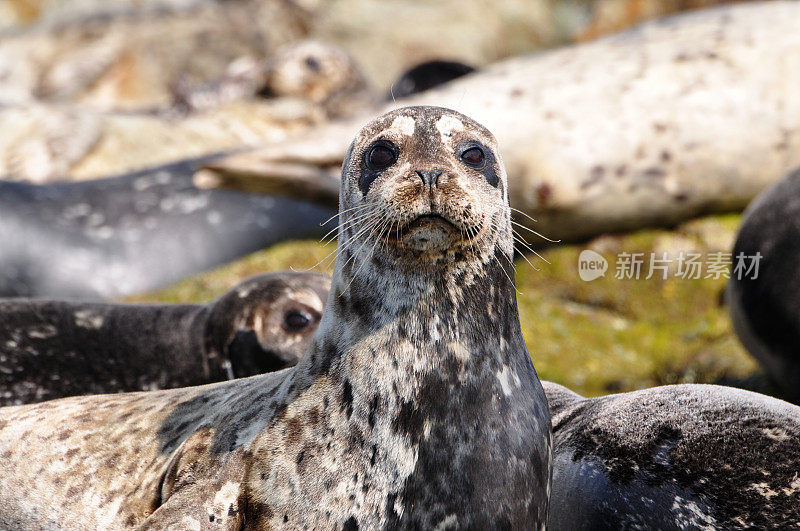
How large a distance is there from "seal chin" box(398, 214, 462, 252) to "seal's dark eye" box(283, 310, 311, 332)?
68.0 inches

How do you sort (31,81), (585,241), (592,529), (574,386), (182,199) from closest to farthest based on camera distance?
(592,529), (574,386), (585,241), (182,199), (31,81)

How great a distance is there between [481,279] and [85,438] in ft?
4.48

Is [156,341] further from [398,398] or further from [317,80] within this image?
[317,80]

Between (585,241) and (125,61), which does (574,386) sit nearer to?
(585,241)

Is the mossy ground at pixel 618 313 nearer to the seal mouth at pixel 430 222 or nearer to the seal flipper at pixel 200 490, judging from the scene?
the seal flipper at pixel 200 490

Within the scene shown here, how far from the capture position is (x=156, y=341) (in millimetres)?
4297

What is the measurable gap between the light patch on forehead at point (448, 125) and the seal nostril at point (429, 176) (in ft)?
0.77

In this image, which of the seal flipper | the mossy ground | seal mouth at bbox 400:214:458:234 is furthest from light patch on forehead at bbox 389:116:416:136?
the mossy ground

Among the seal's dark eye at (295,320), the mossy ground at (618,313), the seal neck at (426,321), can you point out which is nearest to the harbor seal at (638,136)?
the mossy ground at (618,313)

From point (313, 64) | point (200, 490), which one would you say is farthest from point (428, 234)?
point (313, 64)

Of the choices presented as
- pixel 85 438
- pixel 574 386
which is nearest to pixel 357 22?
pixel 574 386

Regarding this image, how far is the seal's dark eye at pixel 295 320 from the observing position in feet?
13.1

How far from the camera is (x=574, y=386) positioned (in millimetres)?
5223

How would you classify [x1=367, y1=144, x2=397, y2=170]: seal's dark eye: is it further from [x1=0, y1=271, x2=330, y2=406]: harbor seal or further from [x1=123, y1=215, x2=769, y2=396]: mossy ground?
[x1=123, y1=215, x2=769, y2=396]: mossy ground
